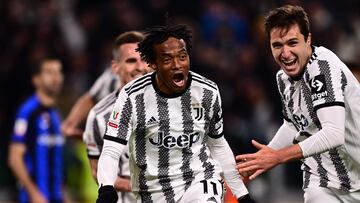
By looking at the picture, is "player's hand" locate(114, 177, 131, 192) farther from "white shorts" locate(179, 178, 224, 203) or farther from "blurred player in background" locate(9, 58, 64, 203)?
"blurred player in background" locate(9, 58, 64, 203)

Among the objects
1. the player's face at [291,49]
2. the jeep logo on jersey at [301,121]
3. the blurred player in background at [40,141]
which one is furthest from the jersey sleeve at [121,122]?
the blurred player in background at [40,141]

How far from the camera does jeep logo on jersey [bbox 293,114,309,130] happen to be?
6707mm

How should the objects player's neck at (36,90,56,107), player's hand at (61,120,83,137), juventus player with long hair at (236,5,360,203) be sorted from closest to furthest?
juventus player with long hair at (236,5,360,203), player's hand at (61,120,83,137), player's neck at (36,90,56,107)

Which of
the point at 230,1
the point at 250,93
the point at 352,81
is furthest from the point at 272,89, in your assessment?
the point at 352,81

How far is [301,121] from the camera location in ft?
22.1

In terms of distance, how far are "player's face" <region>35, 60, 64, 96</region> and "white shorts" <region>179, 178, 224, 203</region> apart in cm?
391

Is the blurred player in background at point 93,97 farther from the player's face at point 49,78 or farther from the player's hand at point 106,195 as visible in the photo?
the player's hand at point 106,195

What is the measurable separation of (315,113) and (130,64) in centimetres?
188

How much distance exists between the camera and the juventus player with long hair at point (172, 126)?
653 cm

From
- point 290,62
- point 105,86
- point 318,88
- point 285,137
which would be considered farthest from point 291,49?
point 105,86

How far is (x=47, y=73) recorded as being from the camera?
10.2m

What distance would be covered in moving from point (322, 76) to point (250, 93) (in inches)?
290

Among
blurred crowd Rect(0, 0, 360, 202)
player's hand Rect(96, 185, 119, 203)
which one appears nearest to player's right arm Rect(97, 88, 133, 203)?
player's hand Rect(96, 185, 119, 203)

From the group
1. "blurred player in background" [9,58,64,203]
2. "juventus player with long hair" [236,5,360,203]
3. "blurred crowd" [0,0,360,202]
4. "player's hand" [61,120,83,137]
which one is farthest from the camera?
"blurred crowd" [0,0,360,202]
